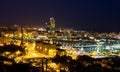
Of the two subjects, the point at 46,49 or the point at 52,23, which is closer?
the point at 46,49

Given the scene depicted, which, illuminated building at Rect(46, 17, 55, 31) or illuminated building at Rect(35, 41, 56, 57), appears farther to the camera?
illuminated building at Rect(46, 17, 55, 31)

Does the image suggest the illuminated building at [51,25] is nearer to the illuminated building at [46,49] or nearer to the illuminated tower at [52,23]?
the illuminated tower at [52,23]

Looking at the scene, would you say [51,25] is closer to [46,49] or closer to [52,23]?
[52,23]

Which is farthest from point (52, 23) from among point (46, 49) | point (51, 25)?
point (46, 49)

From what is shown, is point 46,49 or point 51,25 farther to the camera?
point 51,25

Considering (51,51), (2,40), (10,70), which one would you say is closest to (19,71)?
(10,70)

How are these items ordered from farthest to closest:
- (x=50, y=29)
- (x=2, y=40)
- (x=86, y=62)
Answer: (x=50, y=29) → (x=2, y=40) → (x=86, y=62)

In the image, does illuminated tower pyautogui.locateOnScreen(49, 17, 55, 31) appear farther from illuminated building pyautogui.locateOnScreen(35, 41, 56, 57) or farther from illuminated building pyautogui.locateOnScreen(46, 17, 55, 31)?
illuminated building pyautogui.locateOnScreen(35, 41, 56, 57)

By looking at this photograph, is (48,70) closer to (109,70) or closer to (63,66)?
(63,66)

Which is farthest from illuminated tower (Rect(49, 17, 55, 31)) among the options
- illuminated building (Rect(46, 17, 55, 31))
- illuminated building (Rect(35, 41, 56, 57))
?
illuminated building (Rect(35, 41, 56, 57))

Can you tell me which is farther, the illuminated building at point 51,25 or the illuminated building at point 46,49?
the illuminated building at point 51,25

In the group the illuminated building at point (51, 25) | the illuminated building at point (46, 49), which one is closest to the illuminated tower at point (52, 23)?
the illuminated building at point (51, 25)
